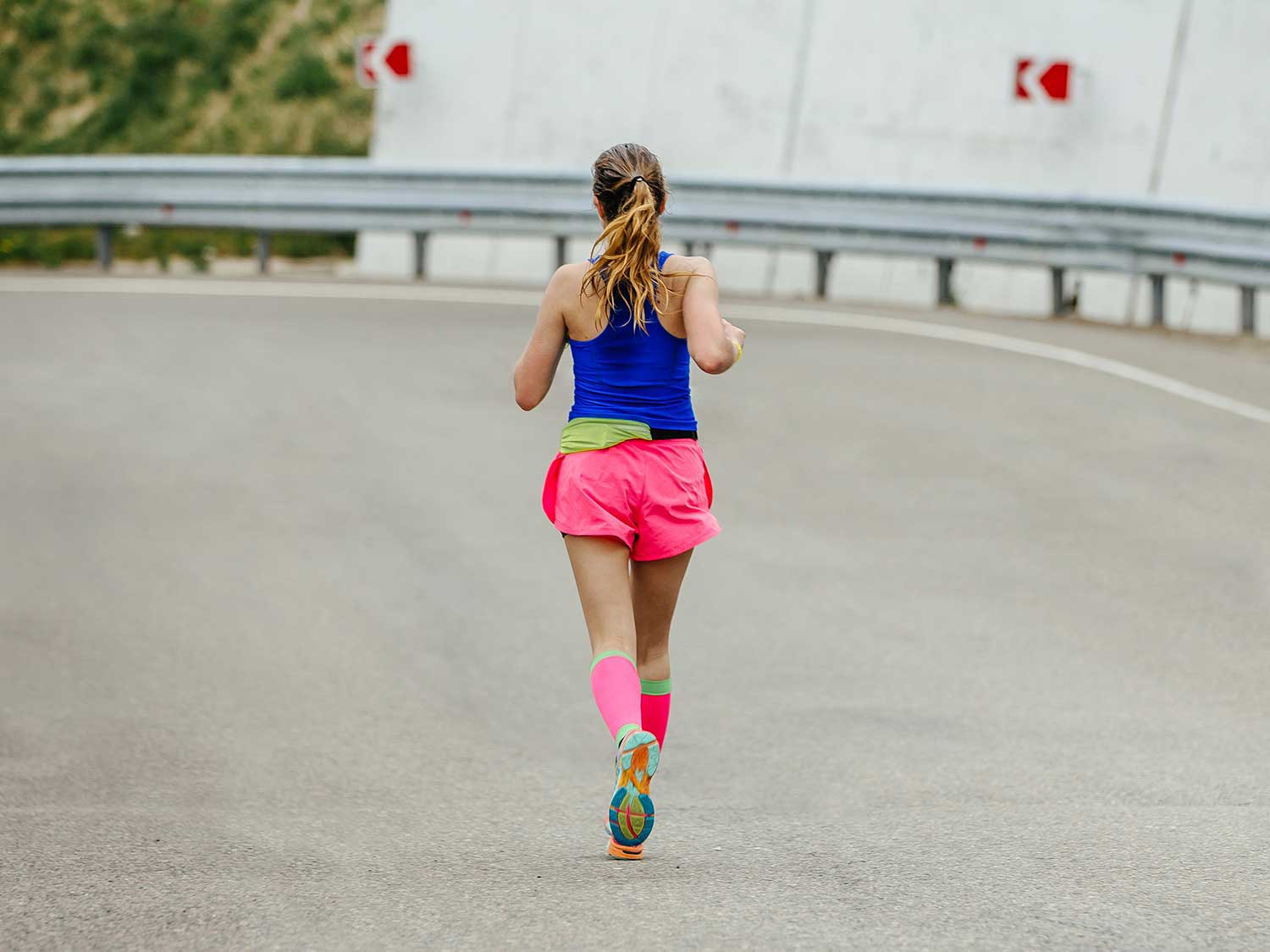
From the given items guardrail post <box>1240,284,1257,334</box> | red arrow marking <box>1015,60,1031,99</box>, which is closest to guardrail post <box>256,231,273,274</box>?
red arrow marking <box>1015,60,1031,99</box>

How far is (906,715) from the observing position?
656 centimetres

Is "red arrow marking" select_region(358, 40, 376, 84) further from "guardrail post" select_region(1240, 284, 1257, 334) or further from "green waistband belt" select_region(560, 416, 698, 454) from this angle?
"green waistband belt" select_region(560, 416, 698, 454)

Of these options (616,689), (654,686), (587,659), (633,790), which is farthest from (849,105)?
(633,790)

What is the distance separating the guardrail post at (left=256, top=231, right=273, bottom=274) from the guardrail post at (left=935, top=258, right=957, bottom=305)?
6.95m

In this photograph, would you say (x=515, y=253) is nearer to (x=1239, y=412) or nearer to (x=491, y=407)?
(x=491, y=407)

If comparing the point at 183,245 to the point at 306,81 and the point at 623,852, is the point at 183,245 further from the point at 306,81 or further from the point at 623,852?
the point at 623,852

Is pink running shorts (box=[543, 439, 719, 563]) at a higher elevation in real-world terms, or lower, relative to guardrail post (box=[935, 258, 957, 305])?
higher

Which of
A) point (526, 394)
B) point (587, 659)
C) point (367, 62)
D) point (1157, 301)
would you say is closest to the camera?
point (526, 394)

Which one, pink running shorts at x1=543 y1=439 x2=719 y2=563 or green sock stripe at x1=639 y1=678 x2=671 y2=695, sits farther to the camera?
green sock stripe at x1=639 y1=678 x2=671 y2=695

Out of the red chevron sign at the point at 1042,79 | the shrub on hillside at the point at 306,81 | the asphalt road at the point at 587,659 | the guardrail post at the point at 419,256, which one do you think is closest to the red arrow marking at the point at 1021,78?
the red chevron sign at the point at 1042,79

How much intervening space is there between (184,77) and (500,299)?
20.0 metres

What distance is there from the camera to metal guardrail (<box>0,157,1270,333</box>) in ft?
49.4

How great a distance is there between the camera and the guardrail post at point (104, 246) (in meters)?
19.1

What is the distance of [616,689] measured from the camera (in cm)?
456
